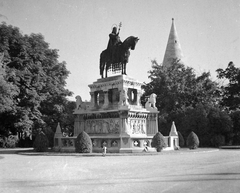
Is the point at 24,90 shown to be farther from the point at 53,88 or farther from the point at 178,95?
the point at 178,95

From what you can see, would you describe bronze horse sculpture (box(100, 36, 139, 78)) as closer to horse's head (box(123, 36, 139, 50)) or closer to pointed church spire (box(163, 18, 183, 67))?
horse's head (box(123, 36, 139, 50))

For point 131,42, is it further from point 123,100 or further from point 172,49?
point 172,49

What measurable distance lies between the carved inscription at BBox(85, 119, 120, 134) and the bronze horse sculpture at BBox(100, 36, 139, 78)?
17.5 feet

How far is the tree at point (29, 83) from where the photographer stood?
39.3m

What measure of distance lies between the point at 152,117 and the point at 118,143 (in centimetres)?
664

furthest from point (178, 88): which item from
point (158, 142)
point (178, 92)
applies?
point (158, 142)

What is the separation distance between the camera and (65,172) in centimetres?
1515

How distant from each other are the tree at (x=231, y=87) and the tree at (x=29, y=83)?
77.6 feet

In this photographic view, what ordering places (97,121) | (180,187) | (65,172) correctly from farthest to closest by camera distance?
(97,121), (65,172), (180,187)

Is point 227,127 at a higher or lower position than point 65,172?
higher

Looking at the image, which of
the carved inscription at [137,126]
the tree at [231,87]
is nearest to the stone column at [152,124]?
the carved inscription at [137,126]

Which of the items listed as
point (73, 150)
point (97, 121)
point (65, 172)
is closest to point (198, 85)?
point (97, 121)

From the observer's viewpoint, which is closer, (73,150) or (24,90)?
(73,150)

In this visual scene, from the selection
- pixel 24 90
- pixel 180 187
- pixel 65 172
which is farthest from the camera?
pixel 24 90
